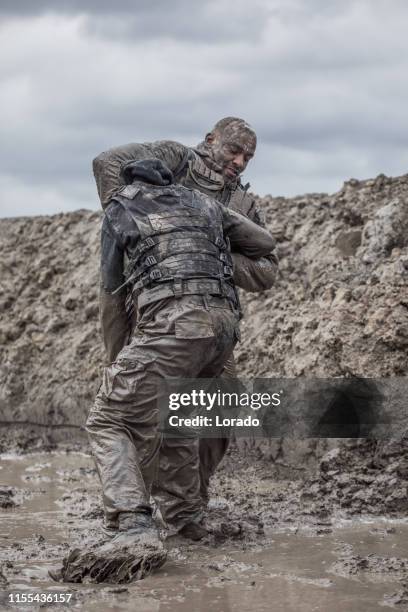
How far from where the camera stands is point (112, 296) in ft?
16.5

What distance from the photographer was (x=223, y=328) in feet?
15.1

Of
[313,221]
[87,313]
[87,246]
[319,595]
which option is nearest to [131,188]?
[319,595]

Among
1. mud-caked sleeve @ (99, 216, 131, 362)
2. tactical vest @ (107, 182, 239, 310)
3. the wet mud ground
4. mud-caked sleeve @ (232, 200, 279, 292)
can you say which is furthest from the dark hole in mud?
tactical vest @ (107, 182, 239, 310)

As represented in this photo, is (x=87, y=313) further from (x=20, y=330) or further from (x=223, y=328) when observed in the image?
(x=223, y=328)

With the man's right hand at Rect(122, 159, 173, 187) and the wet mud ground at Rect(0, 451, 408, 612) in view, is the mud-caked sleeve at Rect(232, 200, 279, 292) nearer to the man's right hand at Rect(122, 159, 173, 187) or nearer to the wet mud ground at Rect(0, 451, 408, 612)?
the man's right hand at Rect(122, 159, 173, 187)

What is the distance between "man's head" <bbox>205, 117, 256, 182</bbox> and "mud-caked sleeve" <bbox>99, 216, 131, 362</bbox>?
94 centimetres

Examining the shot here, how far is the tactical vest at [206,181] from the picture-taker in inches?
212

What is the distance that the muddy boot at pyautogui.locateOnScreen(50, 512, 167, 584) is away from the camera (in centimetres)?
402

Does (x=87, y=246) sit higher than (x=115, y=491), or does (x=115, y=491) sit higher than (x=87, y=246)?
(x=87, y=246)

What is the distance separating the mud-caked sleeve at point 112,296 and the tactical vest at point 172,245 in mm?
94

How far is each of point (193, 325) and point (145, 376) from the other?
0.33 metres

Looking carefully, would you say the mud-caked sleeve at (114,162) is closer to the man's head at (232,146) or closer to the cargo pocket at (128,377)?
the man's head at (232,146)

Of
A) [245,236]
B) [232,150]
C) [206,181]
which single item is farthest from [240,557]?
[232,150]

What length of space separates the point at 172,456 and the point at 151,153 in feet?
5.63
